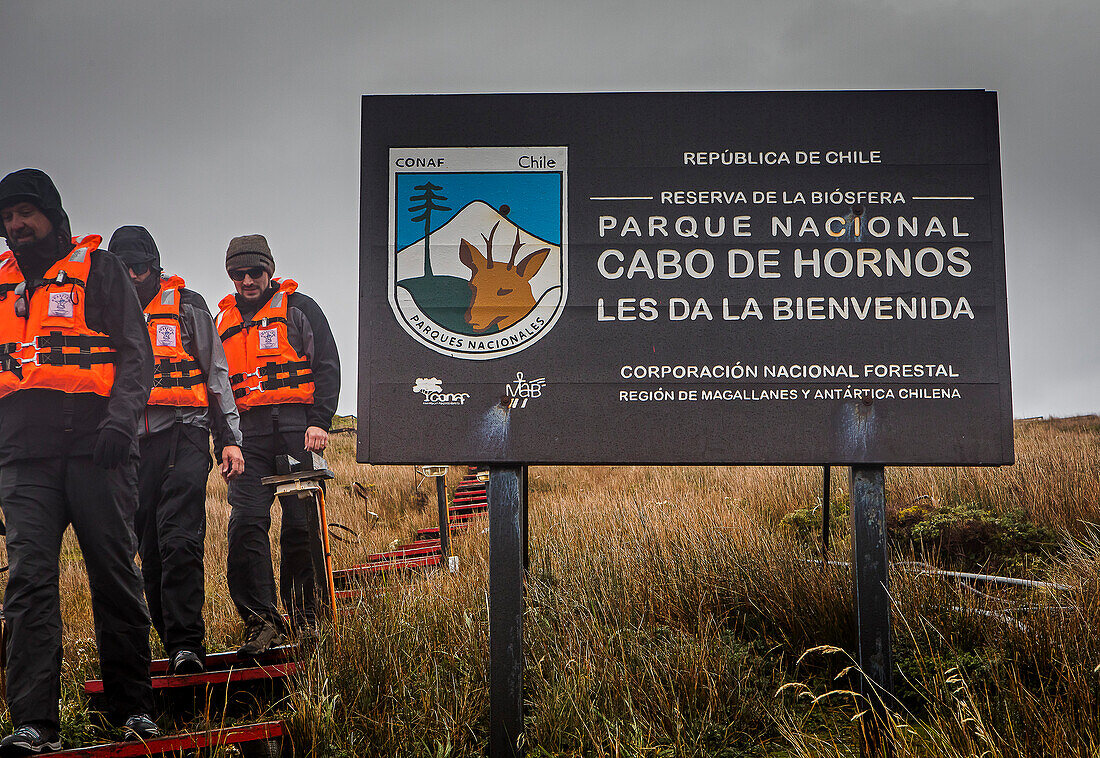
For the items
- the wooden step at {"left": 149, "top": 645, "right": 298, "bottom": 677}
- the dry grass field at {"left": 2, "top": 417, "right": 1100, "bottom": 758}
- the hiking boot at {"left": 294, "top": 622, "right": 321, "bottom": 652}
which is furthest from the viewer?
the wooden step at {"left": 149, "top": 645, "right": 298, "bottom": 677}

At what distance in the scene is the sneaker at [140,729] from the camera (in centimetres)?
411

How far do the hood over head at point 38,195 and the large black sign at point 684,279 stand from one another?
1.73 metres

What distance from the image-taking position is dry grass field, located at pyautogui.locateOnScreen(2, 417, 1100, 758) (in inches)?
147

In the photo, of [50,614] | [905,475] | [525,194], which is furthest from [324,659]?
[905,475]

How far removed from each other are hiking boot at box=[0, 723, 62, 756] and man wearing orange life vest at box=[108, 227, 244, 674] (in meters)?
1.17

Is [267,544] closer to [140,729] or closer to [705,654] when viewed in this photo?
[140,729]

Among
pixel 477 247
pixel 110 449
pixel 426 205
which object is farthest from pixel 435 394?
pixel 110 449

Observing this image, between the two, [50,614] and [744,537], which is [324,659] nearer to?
[50,614]

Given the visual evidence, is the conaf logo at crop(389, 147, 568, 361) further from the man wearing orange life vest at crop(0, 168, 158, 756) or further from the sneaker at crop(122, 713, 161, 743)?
the sneaker at crop(122, 713, 161, 743)

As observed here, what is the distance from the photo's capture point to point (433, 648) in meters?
4.84

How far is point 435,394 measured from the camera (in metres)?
4.03

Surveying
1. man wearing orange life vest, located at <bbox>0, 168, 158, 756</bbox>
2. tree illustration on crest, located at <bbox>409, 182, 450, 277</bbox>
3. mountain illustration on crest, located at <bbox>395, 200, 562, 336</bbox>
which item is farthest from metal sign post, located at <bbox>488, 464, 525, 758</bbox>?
man wearing orange life vest, located at <bbox>0, 168, 158, 756</bbox>

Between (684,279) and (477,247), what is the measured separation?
1.03m

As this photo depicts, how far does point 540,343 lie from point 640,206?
85 centimetres
